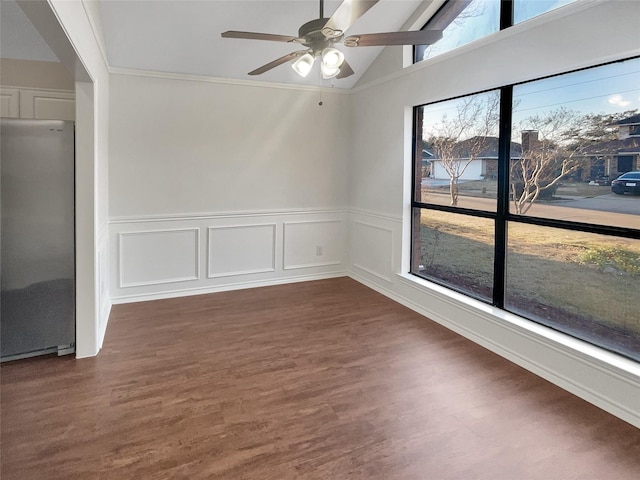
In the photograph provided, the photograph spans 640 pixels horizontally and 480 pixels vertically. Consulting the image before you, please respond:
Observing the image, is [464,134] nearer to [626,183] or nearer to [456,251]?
[456,251]

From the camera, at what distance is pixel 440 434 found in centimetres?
224

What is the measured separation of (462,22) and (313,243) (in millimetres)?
2968

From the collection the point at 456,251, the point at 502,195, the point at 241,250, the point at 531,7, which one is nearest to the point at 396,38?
the point at 531,7

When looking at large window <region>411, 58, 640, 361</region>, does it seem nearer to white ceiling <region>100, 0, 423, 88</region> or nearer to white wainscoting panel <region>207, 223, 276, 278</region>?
white ceiling <region>100, 0, 423, 88</region>

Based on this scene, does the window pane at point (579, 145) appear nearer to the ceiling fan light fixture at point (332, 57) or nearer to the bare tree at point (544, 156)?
the bare tree at point (544, 156)

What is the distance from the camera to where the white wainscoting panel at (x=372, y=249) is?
15.5 ft

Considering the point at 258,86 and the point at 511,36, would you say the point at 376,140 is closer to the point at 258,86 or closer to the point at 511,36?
the point at 258,86

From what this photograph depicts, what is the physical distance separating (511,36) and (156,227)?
380cm

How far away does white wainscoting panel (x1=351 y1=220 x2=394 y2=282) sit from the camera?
4.71 meters

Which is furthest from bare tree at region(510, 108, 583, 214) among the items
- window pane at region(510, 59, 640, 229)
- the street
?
the street

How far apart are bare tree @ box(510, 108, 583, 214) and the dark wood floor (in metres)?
1.34

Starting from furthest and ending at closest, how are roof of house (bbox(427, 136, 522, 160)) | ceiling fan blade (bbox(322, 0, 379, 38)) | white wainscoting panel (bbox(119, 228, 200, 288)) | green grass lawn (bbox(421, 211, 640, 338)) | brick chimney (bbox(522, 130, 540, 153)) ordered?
white wainscoting panel (bbox(119, 228, 200, 288))
roof of house (bbox(427, 136, 522, 160))
brick chimney (bbox(522, 130, 540, 153))
green grass lawn (bbox(421, 211, 640, 338))
ceiling fan blade (bbox(322, 0, 379, 38))

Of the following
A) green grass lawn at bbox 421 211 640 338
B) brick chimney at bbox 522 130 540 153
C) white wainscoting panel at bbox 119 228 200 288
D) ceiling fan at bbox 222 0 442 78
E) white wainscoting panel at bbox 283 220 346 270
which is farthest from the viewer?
white wainscoting panel at bbox 283 220 346 270

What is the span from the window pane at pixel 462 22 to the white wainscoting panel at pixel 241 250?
104 inches
